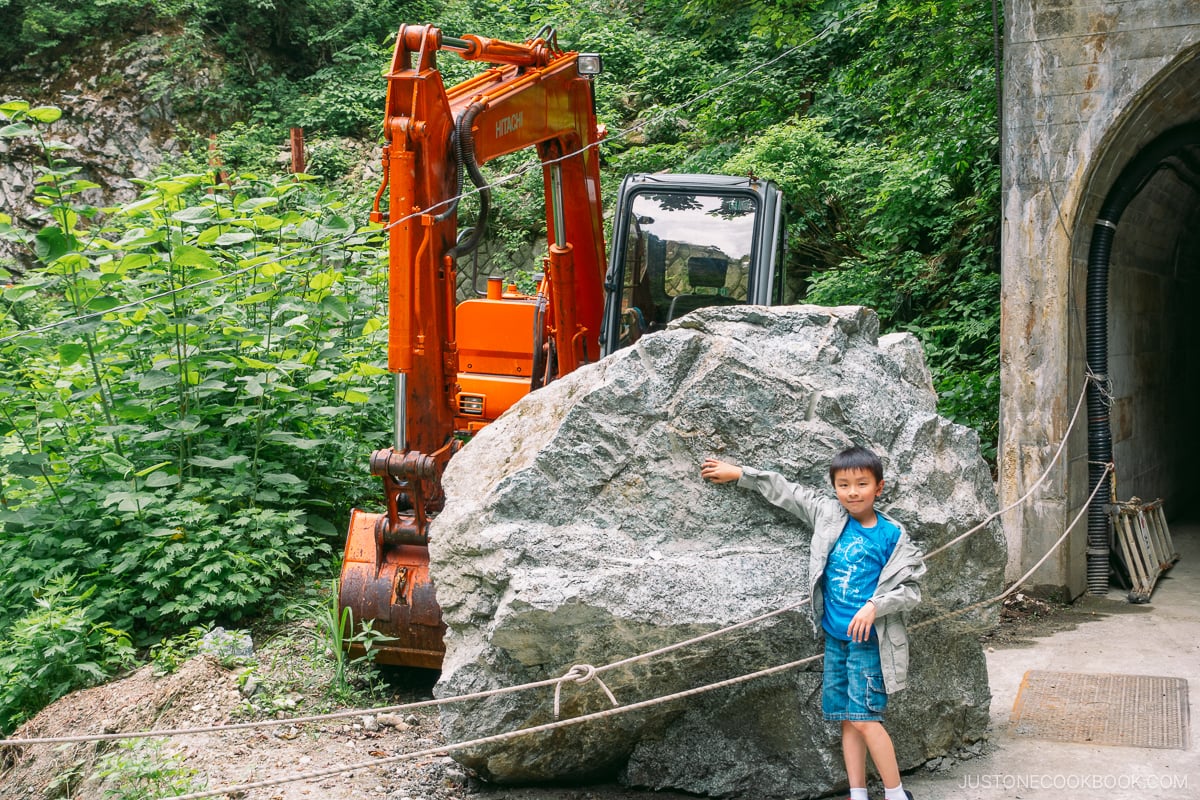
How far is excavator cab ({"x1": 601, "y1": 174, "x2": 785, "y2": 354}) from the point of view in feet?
21.5

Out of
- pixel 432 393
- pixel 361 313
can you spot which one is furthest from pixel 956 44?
pixel 432 393

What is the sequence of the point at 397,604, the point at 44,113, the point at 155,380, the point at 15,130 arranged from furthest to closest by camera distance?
the point at 155,380, the point at 44,113, the point at 15,130, the point at 397,604

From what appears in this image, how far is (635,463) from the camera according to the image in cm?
380

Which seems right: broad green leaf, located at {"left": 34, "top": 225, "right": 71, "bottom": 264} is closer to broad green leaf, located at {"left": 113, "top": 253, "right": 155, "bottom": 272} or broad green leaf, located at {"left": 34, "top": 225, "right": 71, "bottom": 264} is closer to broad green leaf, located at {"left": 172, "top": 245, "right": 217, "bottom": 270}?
broad green leaf, located at {"left": 113, "top": 253, "right": 155, "bottom": 272}

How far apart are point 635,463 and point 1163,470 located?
7.21 m

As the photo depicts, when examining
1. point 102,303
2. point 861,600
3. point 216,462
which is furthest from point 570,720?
point 102,303

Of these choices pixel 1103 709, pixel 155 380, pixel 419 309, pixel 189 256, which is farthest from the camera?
pixel 155 380

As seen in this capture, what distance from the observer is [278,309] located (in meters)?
7.29

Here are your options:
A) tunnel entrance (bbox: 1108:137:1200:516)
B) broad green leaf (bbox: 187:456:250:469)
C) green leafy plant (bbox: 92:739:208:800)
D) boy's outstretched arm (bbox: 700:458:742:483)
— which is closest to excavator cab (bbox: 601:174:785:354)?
broad green leaf (bbox: 187:456:250:469)

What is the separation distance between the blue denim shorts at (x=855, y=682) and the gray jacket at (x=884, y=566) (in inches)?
1.4

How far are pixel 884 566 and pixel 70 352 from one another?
4.80 metres

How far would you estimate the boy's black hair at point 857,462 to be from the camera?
3570 millimetres

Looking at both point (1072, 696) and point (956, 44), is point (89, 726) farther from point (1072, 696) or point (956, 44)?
point (956, 44)

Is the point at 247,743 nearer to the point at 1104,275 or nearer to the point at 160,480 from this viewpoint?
the point at 160,480
